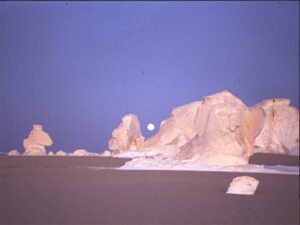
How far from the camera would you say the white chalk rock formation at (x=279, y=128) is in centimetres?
2964

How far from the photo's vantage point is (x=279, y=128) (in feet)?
99.5

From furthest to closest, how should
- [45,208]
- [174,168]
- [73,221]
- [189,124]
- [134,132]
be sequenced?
[134,132] → [189,124] → [174,168] → [45,208] → [73,221]

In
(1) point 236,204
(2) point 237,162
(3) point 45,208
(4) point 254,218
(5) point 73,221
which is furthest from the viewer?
(2) point 237,162

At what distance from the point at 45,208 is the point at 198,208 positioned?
8.80 feet

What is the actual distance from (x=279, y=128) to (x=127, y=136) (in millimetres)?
14322

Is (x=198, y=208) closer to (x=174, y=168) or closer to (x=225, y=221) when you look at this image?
(x=225, y=221)

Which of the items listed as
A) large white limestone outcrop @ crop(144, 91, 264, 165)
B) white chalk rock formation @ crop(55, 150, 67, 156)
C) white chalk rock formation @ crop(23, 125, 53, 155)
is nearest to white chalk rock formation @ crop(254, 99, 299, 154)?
large white limestone outcrop @ crop(144, 91, 264, 165)

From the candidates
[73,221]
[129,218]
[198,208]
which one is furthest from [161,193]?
[73,221]

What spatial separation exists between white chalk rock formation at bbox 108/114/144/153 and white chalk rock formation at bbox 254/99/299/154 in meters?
11.6

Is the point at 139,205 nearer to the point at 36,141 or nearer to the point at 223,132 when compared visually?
the point at 223,132

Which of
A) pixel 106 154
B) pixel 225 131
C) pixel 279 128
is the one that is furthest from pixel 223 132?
pixel 106 154

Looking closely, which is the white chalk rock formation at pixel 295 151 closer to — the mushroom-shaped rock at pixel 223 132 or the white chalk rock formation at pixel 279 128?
the white chalk rock formation at pixel 279 128

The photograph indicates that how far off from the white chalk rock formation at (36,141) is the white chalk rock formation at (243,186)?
27.8m

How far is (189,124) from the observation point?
2850cm
